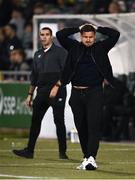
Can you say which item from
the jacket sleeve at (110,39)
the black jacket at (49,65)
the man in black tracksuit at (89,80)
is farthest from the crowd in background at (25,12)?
the man in black tracksuit at (89,80)

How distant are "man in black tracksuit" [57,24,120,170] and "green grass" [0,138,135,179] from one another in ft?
1.50

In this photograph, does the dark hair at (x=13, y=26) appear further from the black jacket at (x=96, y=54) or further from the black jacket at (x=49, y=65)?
the black jacket at (x=96, y=54)

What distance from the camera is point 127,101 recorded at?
21.6 metres

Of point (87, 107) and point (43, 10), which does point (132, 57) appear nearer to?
point (43, 10)

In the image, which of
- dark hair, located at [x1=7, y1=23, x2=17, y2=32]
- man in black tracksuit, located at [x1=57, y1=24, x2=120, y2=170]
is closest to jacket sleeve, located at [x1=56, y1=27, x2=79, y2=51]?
man in black tracksuit, located at [x1=57, y1=24, x2=120, y2=170]

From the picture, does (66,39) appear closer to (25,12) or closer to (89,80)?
(89,80)

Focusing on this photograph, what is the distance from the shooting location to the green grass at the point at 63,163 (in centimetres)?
1363

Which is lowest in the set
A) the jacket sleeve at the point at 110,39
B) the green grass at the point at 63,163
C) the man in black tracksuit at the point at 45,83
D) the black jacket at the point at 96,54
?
the green grass at the point at 63,163

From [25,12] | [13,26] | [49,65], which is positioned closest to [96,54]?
[49,65]

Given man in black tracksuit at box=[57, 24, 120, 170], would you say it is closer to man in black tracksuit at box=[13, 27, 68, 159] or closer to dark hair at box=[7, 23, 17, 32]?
man in black tracksuit at box=[13, 27, 68, 159]

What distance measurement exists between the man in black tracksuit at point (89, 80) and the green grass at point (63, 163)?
1.50ft

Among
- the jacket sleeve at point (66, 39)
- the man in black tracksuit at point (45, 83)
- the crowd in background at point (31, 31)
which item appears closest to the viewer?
the jacket sleeve at point (66, 39)

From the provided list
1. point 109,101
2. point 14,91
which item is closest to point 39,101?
point 109,101

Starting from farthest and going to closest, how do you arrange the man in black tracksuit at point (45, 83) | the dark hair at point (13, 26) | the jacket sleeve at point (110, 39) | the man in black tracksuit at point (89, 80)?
the dark hair at point (13, 26) → the man in black tracksuit at point (45, 83) → the jacket sleeve at point (110, 39) → the man in black tracksuit at point (89, 80)
